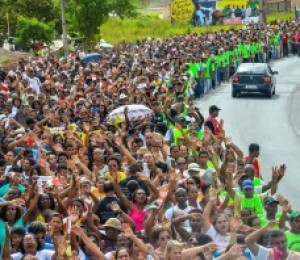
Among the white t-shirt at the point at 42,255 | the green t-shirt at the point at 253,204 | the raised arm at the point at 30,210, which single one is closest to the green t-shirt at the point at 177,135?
the green t-shirt at the point at 253,204

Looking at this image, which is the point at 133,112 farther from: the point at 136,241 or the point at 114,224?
the point at 136,241

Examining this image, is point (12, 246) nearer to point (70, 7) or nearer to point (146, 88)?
point (146, 88)

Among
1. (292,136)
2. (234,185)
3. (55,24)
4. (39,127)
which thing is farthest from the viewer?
(55,24)

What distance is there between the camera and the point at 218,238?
37.4 feet

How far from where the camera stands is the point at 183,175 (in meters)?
14.3

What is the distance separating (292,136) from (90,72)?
5.70m

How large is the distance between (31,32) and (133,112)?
25854 millimetres

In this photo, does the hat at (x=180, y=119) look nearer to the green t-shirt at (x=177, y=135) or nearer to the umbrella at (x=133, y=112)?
the green t-shirt at (x=177, y=135)

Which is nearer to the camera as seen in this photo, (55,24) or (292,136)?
(292,136)

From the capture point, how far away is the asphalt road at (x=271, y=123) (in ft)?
72.7

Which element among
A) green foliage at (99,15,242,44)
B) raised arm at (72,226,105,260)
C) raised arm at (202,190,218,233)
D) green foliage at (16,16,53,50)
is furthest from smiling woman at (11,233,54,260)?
green foliage at (99,15,242,44)

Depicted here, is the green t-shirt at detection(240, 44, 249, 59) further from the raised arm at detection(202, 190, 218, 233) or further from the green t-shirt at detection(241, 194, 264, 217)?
the raised arm at detection(202, 190, 218, 233)

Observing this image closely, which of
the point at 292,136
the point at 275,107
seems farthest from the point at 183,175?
the point at 275,107

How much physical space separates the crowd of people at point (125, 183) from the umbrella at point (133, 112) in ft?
0.29
